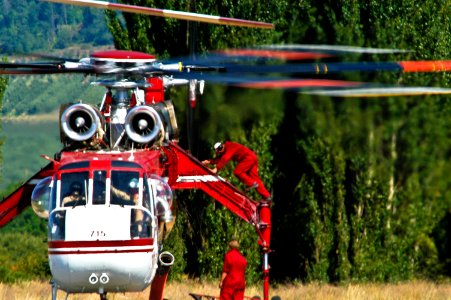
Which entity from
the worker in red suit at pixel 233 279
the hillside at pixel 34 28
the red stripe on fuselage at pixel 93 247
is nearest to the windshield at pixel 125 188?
the red stripe on fuselage at pixel 93 247

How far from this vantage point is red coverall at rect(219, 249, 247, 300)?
1975 cm

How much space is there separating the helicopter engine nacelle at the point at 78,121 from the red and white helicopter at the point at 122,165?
0.01 meters

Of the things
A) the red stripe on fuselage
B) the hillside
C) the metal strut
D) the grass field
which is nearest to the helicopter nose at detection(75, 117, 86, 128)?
the metal strut

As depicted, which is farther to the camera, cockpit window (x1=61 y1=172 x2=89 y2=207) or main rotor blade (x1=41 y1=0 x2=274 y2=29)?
main rotor blade (x1=41 y1=0 x2=274 y2=29)

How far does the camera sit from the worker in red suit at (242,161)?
2212 centimetres

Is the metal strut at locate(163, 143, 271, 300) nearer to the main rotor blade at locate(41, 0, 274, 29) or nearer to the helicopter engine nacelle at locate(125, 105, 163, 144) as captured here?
the helicopter engine nacelle at locate(125, 105, 163, 144)

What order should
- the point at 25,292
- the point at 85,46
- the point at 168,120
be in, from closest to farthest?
the point at 168,120, the point at 25,292, the point at 85,46

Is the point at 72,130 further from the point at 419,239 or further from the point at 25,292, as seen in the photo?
the point at 419,239

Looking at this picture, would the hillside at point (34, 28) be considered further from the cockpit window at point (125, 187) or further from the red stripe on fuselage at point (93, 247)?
the red stripe on fuselage at point (93, 247)

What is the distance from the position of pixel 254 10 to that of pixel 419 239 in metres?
7.79

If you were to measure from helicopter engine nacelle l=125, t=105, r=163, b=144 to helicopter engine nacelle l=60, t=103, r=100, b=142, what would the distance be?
45 centimetres

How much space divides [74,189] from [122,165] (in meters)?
0.72

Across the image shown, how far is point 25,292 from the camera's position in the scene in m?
23.5

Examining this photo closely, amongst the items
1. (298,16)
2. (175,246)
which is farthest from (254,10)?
(175,246)
